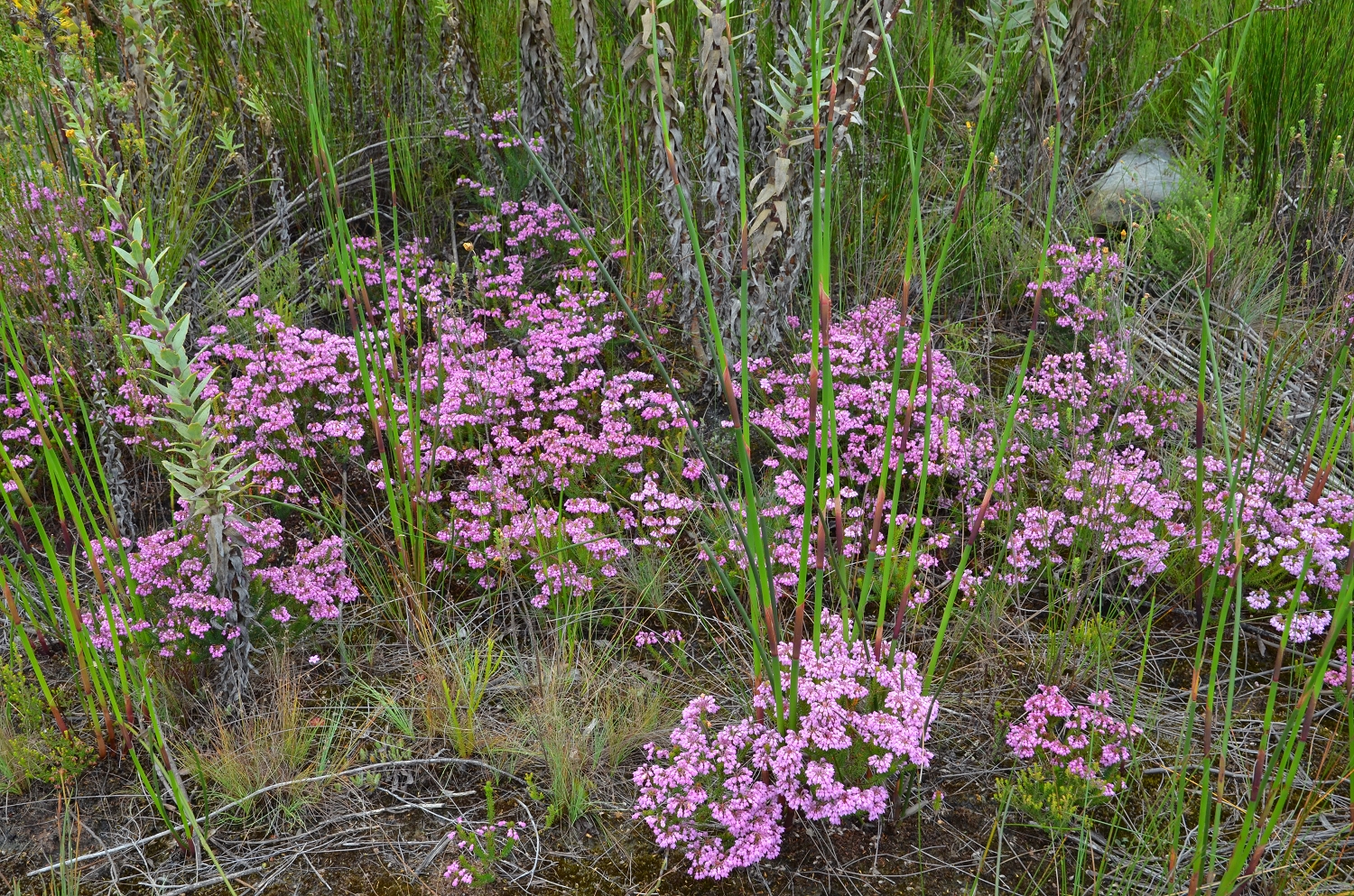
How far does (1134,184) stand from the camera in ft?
13.4

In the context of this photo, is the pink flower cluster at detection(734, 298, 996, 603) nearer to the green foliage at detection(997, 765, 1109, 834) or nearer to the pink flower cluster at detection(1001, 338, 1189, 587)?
the pink flower cluster at detection(1001, 338, 1189, 587)

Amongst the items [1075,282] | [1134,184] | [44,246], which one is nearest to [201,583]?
[44,246]

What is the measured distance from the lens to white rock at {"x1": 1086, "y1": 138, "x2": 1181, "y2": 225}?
3.99m

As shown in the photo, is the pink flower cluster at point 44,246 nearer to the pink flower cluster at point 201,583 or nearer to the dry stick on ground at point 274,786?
the pink flower cluster at point 201,583

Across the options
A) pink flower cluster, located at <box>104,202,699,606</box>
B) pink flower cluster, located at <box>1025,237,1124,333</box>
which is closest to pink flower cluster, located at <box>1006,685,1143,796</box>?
pink flower cluster, located at <box>104,202,699,606</box>

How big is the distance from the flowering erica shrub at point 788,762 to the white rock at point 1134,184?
2.73 m

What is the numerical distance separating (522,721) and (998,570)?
1.26 m

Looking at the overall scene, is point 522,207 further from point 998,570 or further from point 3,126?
point 998,570

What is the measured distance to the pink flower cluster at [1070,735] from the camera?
201 centimetres

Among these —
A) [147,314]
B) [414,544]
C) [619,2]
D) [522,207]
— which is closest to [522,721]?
[414,544]

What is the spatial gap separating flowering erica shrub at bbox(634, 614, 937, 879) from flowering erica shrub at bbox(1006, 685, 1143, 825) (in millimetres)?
235

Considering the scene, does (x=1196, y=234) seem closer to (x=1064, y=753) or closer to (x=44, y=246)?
(x=1064, y=753)

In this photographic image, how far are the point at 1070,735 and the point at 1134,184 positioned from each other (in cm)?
289

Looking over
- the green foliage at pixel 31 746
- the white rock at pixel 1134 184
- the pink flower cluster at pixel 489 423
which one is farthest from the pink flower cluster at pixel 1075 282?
the green foliage at pixel 31 746
